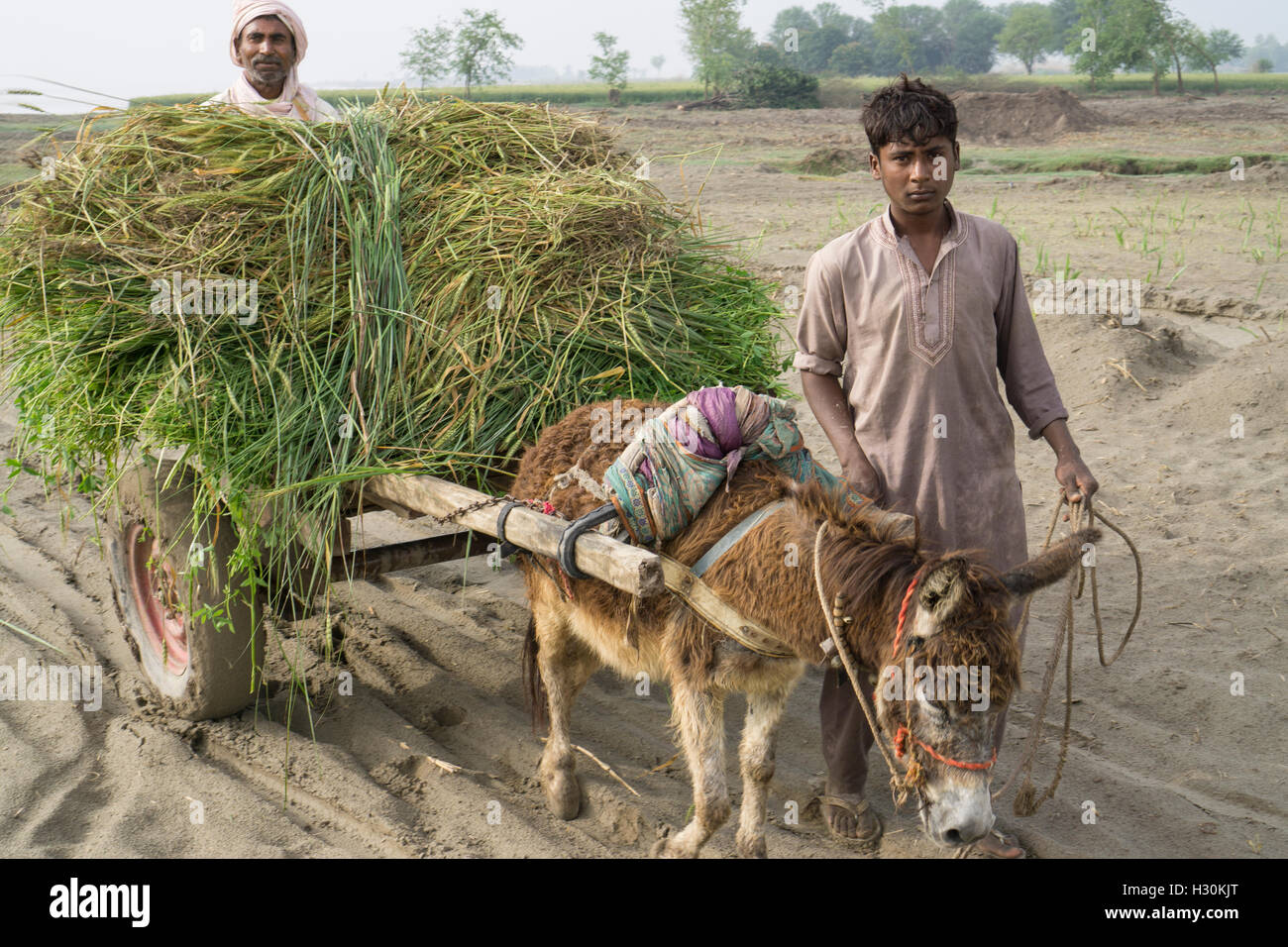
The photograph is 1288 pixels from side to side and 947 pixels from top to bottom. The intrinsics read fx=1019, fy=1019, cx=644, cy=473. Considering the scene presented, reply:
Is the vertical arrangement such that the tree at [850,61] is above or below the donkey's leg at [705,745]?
above

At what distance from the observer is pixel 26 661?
13.2 ft

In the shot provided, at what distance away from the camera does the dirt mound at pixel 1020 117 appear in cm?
2041

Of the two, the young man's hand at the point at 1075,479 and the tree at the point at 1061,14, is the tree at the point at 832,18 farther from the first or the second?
the young man's hand at the point at 1075,479

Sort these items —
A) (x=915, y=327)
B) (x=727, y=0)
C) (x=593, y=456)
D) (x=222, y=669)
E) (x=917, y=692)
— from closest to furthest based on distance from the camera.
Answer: (x=917, y=692) < (x=915, y=327) < (x=593, y=456) < (x=222, y=669) < (x=727, y=0)

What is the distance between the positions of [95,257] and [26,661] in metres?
1.78

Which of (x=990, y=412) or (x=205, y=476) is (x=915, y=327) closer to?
(x=990, y=412)

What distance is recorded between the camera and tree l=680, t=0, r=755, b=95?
35688 millimetres

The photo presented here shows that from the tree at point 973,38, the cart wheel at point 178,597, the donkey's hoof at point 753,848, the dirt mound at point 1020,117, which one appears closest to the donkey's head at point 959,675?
the donkey's hoof at point 753,848

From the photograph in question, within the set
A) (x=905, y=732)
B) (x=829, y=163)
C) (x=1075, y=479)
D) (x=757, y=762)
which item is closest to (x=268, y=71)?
(x=757, y=762)

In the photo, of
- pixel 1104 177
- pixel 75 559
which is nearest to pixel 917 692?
pixel 75 559

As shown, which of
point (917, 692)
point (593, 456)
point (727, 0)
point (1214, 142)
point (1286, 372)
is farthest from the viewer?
point (727, 0)

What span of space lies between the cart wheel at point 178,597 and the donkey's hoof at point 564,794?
109 centimetres

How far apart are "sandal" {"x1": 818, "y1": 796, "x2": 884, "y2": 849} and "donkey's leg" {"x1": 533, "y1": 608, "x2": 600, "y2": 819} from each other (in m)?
0.84

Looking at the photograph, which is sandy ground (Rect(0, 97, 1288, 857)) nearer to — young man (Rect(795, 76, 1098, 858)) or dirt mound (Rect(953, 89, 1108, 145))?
young man (Rect(795, 76, 1098, 858))
